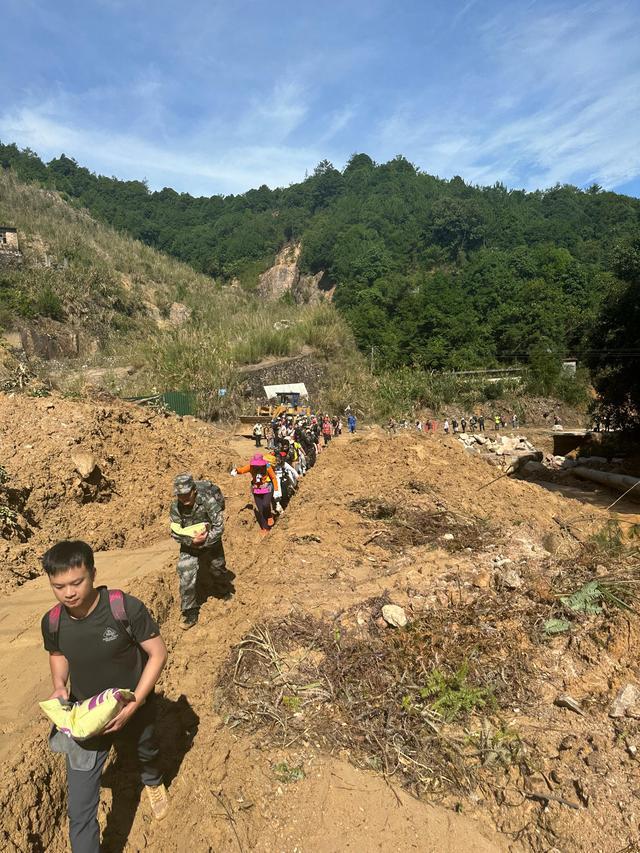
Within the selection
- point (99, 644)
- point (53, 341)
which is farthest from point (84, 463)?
point (53, 341)

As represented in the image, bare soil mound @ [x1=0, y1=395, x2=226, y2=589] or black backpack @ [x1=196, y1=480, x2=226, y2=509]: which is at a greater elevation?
black backpack @ [x1=196, y1=480, x2=226, y2=509]

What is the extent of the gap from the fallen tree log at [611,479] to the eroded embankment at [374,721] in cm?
651

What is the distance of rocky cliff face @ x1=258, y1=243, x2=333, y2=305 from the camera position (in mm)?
63531

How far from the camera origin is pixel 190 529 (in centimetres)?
418

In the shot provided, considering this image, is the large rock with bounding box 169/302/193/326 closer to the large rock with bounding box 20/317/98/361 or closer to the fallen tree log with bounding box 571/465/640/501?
the large rock with bounding box 20/317/98/361

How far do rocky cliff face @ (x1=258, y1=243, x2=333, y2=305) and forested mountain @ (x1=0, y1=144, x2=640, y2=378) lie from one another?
1550 mm

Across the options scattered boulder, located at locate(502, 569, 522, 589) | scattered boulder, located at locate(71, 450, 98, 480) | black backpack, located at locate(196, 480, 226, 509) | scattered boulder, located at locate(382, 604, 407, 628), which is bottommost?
scattered boulder, located at locate(382, 604, 407, 628)

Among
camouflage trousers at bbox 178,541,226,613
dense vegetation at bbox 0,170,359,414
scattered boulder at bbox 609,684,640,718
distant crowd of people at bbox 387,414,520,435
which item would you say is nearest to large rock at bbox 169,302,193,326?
dense vegetation at bbox 0,170,359,414

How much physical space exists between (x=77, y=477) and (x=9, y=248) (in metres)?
27.2

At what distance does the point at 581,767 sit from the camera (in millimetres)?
2816

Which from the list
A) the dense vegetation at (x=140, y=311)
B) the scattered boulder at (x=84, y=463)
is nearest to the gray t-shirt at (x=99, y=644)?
the scattered boulder at (x=84, y=463)

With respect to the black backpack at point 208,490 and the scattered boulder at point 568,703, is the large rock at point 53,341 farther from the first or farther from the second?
the scattered boulder at point 568,703

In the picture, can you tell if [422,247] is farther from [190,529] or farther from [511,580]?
[190,529]

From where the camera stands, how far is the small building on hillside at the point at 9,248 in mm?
27359
